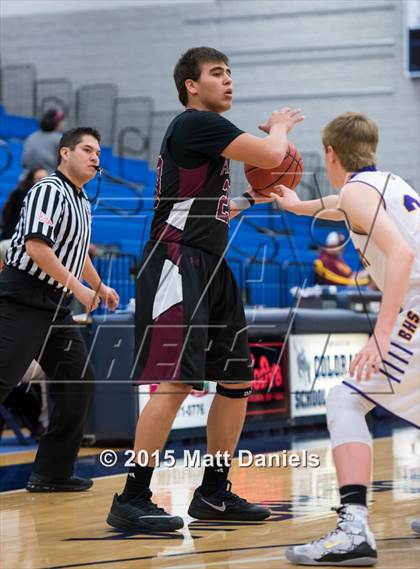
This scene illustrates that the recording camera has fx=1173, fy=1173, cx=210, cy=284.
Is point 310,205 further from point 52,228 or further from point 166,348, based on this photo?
point 52,228

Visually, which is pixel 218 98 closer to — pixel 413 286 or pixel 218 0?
pixel 413 286

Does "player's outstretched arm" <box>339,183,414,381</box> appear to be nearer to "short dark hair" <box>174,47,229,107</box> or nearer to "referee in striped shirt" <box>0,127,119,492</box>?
"short dark hair" <box>174,47,229,107</box>

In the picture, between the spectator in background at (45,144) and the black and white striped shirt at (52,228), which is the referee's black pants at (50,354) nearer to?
the black and white striped shirt at (52,228)

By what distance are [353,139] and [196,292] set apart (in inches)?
42.8

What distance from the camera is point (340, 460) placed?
3.92 metres

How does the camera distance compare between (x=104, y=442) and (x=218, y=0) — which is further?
(x=218, y=0)

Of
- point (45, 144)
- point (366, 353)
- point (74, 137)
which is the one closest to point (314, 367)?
point (45, 144)

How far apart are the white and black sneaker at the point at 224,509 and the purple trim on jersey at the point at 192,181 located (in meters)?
1.27

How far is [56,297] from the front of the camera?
5695 millimetres

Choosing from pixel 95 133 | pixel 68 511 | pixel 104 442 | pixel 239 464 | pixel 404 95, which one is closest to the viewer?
pixel 68 511

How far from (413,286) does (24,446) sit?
502cm

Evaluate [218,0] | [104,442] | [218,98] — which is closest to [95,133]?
[218,98]

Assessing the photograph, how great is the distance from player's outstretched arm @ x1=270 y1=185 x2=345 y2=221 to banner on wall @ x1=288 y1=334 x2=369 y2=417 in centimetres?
488

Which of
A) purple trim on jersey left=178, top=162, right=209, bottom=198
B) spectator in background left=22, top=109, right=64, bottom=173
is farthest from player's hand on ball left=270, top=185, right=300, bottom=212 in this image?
spectator in background left=22, top=109, right=64, bottom=173
